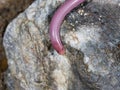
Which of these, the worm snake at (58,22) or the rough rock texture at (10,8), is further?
the rough rock texture at (10,8)

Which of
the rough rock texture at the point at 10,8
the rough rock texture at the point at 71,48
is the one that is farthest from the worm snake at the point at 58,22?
the rough rock texture at the point at 10,8

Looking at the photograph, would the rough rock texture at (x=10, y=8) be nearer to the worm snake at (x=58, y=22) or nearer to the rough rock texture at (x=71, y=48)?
the rough rock texture at (x=71, y=48)

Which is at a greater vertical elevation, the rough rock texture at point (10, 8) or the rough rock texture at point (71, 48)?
the rough rock texture at point (10, 8)

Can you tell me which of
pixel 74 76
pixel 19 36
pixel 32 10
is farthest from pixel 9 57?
pixel 74 76

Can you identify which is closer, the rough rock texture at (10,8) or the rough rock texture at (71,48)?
the rough rock texture at (71,48)

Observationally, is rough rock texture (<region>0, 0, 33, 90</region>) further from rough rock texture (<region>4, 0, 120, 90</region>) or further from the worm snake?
the worm snake

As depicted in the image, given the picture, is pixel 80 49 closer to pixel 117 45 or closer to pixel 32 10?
pixel 117 45

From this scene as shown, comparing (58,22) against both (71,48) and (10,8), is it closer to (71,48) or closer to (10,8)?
(71,48)
